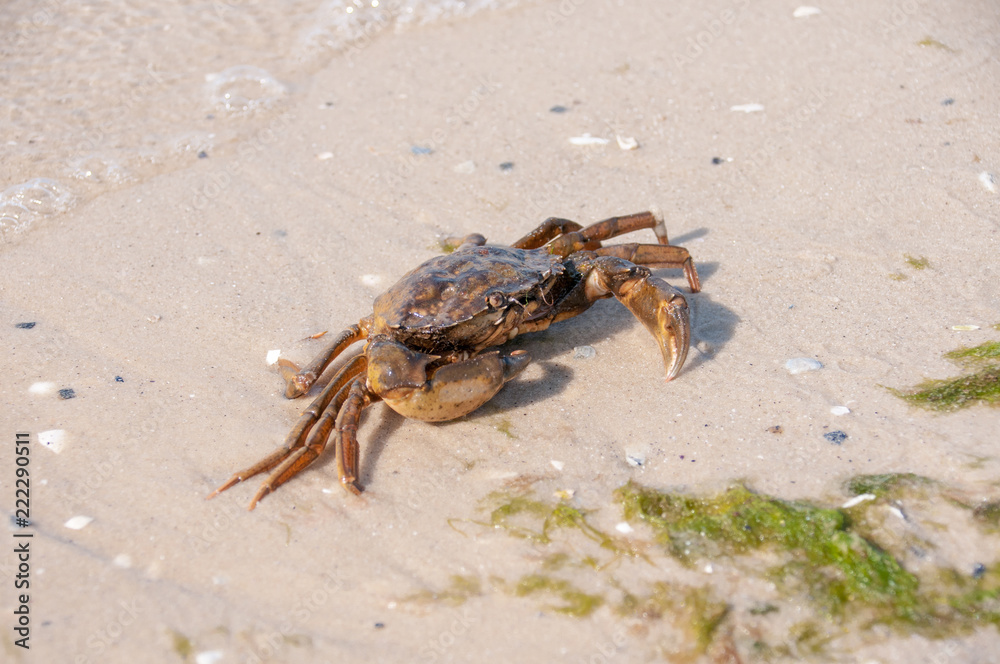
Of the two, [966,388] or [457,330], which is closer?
[966,388]

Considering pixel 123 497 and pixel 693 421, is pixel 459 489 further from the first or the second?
pixel 123 497

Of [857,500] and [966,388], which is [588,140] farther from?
[857,500]

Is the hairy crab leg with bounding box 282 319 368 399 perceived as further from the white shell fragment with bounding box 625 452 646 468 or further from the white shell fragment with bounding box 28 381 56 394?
the white shell fragment with bounding box 625 452 646 468

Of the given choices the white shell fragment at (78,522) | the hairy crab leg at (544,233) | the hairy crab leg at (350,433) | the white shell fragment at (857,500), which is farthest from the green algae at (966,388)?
the white shell fragment at (78,522)

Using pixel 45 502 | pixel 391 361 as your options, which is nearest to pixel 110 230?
pixel 45 502

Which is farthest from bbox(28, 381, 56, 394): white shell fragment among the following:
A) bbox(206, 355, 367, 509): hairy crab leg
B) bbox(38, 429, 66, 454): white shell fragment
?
bbox(206, 355, 367, 509): hairy crab leg

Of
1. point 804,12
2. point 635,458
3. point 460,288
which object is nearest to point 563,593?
point 635,458

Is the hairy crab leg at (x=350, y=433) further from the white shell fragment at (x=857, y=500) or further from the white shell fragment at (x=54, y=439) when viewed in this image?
the white shell fragment at (x=857, y=500)
